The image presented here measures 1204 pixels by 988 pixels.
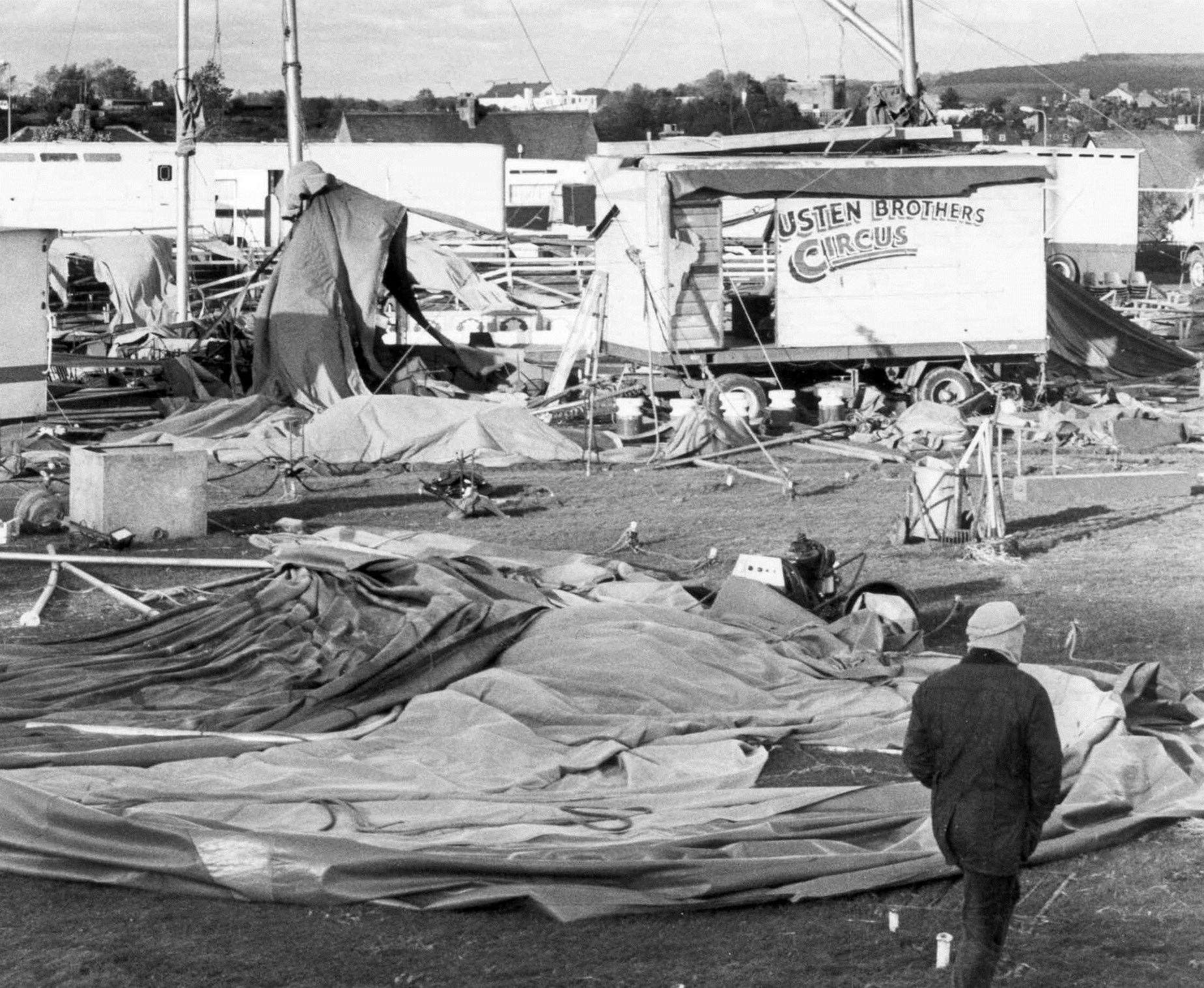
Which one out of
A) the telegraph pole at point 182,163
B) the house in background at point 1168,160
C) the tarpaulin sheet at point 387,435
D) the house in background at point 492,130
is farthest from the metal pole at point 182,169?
the house in background at point 1168,160

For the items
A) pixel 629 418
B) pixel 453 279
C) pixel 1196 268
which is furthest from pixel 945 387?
pixel 1196 268

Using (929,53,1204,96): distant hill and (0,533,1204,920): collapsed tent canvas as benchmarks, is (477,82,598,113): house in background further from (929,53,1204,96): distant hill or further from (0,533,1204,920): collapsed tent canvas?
(0,533,1204,920): collapsed tent canvas

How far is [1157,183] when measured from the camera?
7350 cm

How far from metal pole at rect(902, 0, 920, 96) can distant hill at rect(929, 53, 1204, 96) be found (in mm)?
86671

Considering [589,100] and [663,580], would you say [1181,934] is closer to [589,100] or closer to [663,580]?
[663,580]

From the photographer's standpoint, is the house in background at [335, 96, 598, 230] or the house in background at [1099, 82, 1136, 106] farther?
the house in background at [1099, 82, 1136, 106]

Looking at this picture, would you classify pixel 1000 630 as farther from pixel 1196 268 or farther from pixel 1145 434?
pixel 1196 268

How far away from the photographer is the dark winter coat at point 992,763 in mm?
5430

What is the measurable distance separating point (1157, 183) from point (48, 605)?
2687 inches

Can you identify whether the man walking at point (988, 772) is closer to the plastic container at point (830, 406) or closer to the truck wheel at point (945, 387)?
the plastic container at point (830, 406)

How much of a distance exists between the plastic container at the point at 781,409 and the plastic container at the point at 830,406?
36cm

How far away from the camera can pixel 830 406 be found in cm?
2109

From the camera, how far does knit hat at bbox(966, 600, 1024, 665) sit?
18.2 feet

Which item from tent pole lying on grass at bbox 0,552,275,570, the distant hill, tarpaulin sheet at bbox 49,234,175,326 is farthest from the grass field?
the distant hill
